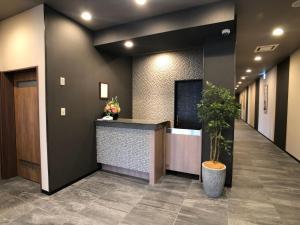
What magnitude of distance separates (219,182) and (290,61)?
4.57 metres

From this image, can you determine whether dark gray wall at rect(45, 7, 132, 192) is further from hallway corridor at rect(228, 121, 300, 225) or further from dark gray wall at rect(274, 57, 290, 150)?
dark gray wall at rect(274, 57, 290, 150)

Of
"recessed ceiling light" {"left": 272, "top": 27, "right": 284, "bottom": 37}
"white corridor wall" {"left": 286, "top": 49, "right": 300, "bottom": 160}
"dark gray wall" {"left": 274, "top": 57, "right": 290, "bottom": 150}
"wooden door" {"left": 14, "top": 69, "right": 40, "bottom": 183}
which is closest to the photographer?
"wooden door" {"left": 14, "top": 69, "right": 40, "bottom": 183}

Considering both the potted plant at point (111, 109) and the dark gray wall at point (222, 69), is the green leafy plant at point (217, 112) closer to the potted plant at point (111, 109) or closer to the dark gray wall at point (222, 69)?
the dark gray wall at point (222, 69)

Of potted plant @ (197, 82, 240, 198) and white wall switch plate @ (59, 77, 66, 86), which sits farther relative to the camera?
white wall switch plate @ (59, 77, 66, 86)

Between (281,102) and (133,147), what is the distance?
203 inches

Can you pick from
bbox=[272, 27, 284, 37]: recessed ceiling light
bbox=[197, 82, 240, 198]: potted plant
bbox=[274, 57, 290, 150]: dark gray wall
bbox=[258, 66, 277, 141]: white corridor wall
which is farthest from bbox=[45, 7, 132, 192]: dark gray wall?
bbox=[258, 66, 277, 141]: white corridor wall

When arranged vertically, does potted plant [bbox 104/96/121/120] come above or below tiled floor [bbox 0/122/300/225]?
above

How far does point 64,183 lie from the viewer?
3.02 m

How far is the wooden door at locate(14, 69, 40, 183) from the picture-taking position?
10.2 feet

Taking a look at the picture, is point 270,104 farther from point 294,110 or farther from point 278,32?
point 278,32

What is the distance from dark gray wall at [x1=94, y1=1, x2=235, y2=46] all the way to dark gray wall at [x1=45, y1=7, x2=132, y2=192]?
0.51 metres

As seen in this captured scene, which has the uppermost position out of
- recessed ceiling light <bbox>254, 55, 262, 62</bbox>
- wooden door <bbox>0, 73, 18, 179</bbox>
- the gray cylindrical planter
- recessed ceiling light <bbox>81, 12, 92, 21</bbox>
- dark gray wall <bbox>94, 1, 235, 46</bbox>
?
recessed ceiling light <bbox>81, 12, 92, 21</bbox>

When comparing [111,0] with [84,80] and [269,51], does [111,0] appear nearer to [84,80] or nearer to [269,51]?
[84,80]

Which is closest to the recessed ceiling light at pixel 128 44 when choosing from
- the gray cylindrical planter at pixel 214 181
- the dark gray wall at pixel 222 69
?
the dark gray wall at pixel 222 69
